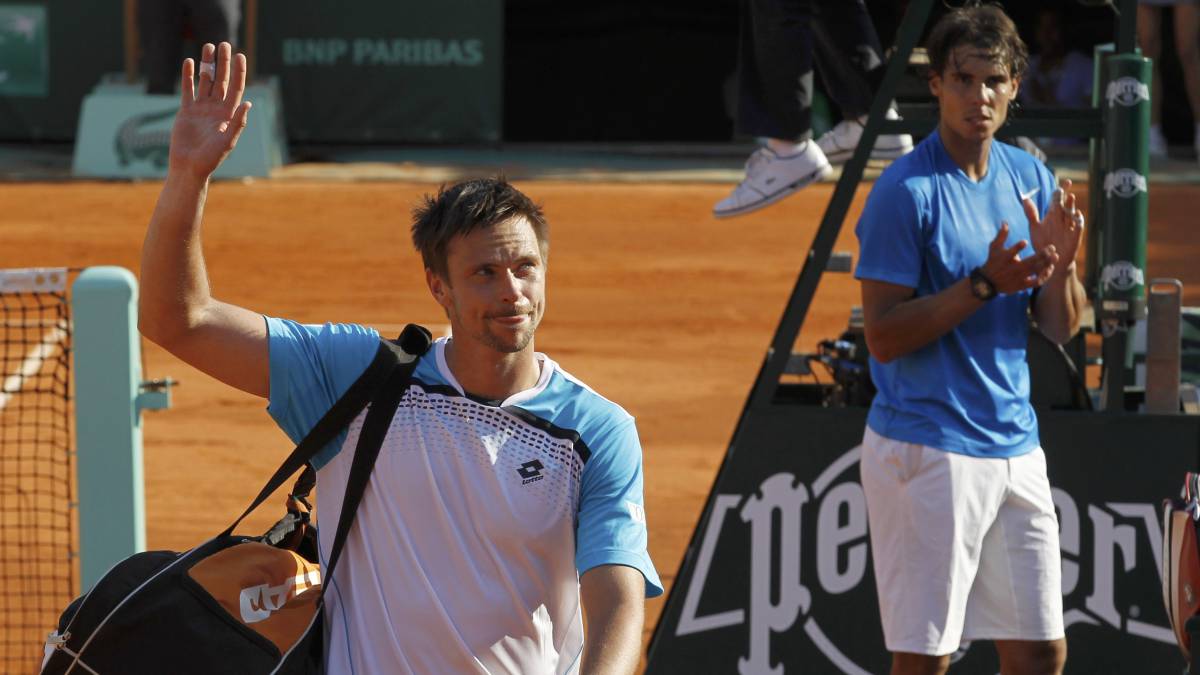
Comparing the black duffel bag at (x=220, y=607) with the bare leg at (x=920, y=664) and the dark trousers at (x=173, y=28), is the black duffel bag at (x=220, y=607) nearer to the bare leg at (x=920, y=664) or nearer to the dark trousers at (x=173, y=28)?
the bare leg at (x=920, y=664)

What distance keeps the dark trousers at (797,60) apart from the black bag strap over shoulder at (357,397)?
2776 millimetres

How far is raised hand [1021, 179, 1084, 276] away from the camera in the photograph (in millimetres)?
4480

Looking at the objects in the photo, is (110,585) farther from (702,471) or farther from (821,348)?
(702,471)

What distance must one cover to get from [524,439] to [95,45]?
15514mm

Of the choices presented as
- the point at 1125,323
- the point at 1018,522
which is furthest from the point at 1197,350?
the point at 1018,522

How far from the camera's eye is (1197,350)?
20.5ft

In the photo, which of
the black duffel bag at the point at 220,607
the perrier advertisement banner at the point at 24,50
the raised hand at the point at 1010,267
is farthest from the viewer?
the perrier advertisement banner at the point at 24,50

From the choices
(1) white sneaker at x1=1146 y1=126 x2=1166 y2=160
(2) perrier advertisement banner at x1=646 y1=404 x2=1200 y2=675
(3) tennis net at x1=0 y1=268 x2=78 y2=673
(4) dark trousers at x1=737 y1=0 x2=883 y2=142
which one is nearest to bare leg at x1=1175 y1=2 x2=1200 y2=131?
(1) white sneaker at x1=1146 y1=126 x2=1166 y2=160

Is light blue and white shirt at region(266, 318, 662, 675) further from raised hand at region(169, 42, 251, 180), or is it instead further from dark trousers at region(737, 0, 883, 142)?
dark trousers at region(737, 0, 883, 142)

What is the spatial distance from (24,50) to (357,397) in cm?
1555

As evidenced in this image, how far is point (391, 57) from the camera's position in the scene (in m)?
17.6

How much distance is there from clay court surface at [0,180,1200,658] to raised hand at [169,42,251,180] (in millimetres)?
4919

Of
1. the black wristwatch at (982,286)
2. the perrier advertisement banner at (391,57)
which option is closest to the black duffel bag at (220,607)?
the black wristwatch at (982,286)

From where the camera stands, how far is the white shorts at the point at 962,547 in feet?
15.2
